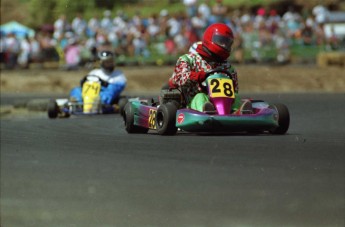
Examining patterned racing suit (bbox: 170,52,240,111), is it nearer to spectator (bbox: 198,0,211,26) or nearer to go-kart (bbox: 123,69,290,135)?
go-kart (bbox: 123,69,290,135)

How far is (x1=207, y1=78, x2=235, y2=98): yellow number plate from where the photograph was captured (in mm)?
9320

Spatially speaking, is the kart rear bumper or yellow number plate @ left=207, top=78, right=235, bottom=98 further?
yellow number plate @ left=207, top=78, right=235, bottom=98

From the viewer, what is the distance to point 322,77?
21188 millimetres

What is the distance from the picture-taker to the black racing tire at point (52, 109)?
13938mm

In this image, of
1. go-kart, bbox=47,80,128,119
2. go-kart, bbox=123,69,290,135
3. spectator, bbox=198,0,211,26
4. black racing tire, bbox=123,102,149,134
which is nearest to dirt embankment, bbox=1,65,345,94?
spectator, bbox=198,0,211,26

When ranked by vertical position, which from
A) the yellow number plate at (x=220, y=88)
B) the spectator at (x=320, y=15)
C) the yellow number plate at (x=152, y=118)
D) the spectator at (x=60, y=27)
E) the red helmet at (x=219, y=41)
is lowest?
the yellow number plate at (x=152, y=118)

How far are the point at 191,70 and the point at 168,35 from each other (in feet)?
50.9

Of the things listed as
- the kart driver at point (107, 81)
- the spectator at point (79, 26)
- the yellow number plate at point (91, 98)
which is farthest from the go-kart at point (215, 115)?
the spectator at point (79, 26)

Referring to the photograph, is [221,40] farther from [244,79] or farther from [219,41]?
[244,79]

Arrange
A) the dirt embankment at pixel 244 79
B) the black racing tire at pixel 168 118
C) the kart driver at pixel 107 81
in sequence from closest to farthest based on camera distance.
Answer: the black racing tire at pixel 168 118 → the kart driver at pixel 107 81 → the dirt embankment at pixel 244 79

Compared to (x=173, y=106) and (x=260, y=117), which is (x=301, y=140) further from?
(x=173, y=106)

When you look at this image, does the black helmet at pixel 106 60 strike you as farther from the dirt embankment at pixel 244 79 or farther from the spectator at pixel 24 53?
the spectator at pixel 24 53

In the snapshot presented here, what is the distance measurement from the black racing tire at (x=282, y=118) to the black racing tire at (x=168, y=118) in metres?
0.96

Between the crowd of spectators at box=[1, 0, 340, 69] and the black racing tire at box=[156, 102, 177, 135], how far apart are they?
45.7 feet
